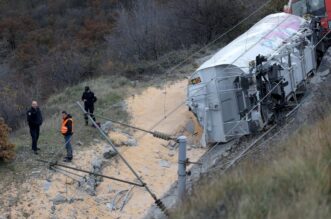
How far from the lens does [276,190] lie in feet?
20.5

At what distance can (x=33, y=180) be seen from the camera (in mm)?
15312

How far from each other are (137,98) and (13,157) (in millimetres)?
7785

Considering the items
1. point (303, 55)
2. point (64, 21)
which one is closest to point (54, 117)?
point (303, 55)

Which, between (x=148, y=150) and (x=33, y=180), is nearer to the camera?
(x=33, y=180)

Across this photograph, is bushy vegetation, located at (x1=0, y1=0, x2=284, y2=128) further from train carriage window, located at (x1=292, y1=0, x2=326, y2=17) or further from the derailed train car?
the derailed train car

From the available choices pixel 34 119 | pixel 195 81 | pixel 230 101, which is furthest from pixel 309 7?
pixel 34 119

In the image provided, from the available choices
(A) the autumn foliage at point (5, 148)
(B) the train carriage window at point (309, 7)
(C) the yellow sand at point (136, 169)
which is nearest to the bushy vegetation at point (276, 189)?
(C) the yellow sand at point (136, 169)

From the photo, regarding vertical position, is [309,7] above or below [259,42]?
above

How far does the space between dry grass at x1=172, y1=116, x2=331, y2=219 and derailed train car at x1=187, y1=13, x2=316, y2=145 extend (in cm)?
917

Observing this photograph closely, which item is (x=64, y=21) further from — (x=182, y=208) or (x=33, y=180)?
(x=182, y=208)

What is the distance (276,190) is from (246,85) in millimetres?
10665

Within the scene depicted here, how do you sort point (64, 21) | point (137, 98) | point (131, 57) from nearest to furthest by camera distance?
1. point (137, 98)
2. point (131, 57)
3. point (64, 21)

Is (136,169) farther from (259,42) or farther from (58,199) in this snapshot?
(259,42)

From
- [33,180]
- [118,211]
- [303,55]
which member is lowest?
[118,211]
